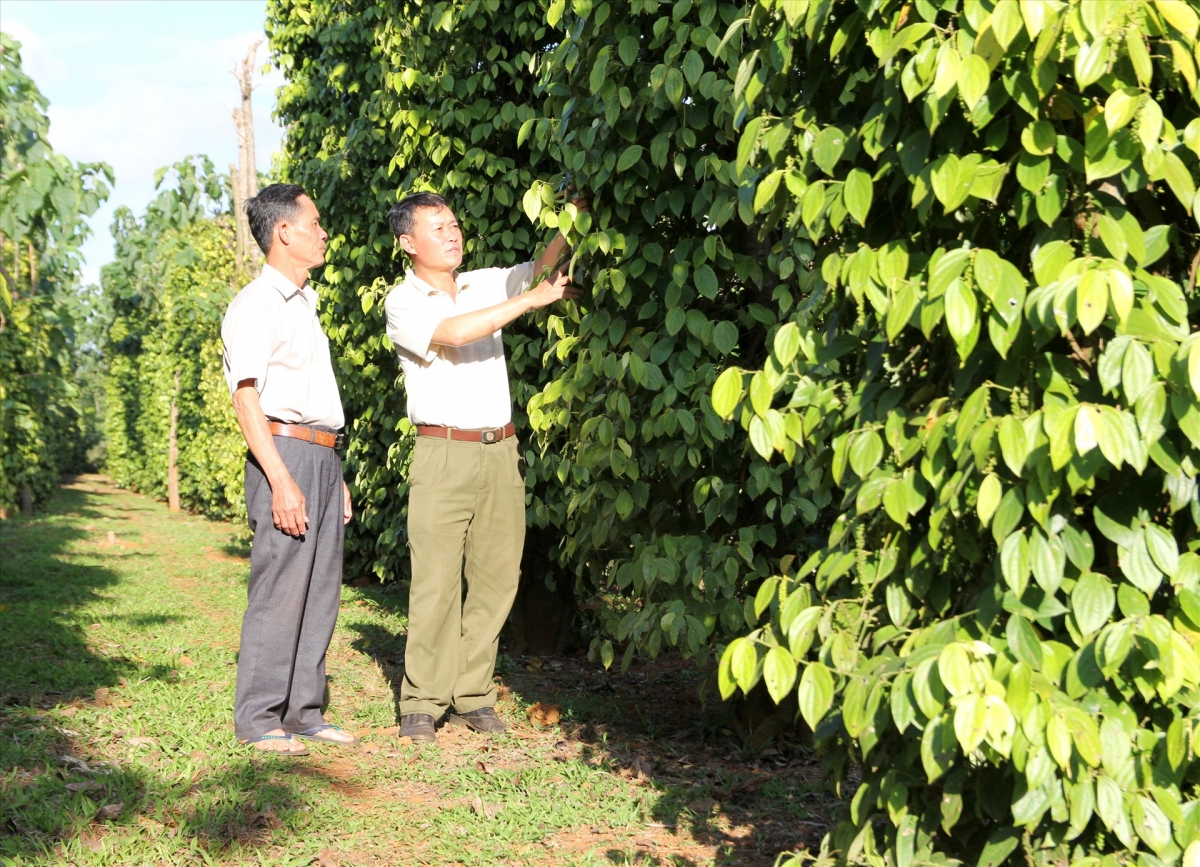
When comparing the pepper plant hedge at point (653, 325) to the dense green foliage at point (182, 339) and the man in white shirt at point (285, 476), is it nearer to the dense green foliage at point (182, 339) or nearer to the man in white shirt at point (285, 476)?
the man in white shirt at point (285, 476)

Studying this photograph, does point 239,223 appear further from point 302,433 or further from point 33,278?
point 302,433

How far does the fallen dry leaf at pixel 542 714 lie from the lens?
15.8 ft

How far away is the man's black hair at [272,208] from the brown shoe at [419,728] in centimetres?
200

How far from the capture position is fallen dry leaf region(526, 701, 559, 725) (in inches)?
189

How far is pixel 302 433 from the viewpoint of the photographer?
4.31 metres

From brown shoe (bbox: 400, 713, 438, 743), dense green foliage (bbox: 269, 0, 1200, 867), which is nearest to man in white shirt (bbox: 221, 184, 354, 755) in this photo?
brown shoe (bbox: 400, 713, 438, 743)

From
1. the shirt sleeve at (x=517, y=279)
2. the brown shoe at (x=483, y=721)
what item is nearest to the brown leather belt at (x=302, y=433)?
the shirt sleeve at (x=517, y=279)

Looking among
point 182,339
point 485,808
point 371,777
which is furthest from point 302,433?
point 182,339

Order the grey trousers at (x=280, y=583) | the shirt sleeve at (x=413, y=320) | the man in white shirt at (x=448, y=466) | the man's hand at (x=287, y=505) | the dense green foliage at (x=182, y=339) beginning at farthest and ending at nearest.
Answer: the dense green foliage at (x=182, y=339), the man in white shirt at (x=448, y=466), the shirt sleeve at (x=413, y=320), the grey trousers at (x=280, y=583), the man's hand at (x=287, y=505)

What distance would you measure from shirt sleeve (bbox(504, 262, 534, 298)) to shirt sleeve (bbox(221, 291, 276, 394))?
997 mm

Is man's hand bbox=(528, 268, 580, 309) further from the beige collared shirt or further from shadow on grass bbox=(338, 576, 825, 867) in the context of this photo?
shadow on grass bbox=(338, 576, 825, 867)

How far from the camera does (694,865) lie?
125 inches

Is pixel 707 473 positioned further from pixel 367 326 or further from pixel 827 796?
pixel 367 326

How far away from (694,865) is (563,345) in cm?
189
